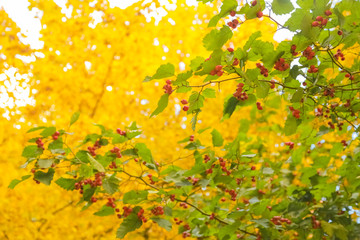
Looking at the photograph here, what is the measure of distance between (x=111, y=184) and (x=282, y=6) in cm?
117

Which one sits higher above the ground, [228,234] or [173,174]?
[173,174]

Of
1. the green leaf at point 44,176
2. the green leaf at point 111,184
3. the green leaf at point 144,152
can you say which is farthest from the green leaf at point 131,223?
A: the green leaf at point 44,176

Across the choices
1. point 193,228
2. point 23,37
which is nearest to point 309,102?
point 193,228

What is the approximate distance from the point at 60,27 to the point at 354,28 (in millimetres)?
3987

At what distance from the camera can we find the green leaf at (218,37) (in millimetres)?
1360

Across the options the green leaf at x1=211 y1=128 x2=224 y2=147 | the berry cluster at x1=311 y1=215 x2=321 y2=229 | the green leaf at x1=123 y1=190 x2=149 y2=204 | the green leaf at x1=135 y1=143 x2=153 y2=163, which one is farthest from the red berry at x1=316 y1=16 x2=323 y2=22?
the berry cluster at x1=311 y1=215 x2=321 y2=229

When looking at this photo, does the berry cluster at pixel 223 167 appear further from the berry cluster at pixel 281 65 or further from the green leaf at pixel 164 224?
the berry cluster at pixel 281 65

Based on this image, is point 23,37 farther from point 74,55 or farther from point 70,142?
point 70,142

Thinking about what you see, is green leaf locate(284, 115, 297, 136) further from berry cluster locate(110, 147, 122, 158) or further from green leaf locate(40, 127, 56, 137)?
green leaf locate(40, 127, 56, 137)

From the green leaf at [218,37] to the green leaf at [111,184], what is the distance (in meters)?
0.89

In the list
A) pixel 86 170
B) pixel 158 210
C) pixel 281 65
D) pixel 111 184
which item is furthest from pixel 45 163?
pixel 281 65

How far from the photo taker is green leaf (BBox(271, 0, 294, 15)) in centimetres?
140

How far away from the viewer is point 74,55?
449 cm

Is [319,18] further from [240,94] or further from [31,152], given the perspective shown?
[31,152]
